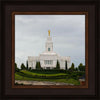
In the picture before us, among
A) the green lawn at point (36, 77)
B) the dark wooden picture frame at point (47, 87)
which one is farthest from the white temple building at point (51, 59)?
the dark wooden picture frame at point (47, 87)

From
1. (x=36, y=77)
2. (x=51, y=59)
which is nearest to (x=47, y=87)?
(x=36, y=77)

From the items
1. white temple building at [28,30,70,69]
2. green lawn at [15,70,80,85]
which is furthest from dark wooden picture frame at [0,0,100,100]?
white temple building at [28,30,70,69]

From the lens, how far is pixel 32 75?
176cm

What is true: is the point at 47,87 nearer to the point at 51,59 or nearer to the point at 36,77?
the point at 36,77

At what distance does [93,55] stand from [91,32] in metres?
0.22

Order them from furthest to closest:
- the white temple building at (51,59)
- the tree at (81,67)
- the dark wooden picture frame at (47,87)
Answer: the white temple building at (51,59) < the tree at (81,67) < the dark wooden picture frame at (47,87)

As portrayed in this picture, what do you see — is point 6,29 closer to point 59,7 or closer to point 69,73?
point 59,7

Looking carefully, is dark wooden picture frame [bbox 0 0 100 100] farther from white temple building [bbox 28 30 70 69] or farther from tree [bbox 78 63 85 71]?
white temple building [bbox 28 30 70 69]

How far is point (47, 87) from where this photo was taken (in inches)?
53.6

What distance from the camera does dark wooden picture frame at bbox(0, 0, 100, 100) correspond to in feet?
4.35

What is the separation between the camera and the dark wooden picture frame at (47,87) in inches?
52.2

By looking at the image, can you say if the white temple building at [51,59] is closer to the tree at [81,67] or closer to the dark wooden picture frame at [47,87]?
the tree at [81,67]

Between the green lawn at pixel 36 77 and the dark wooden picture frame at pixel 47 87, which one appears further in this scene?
the green lawn at pixel 36 77

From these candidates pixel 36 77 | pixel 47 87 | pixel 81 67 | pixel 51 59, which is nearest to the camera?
pixel 47 87
